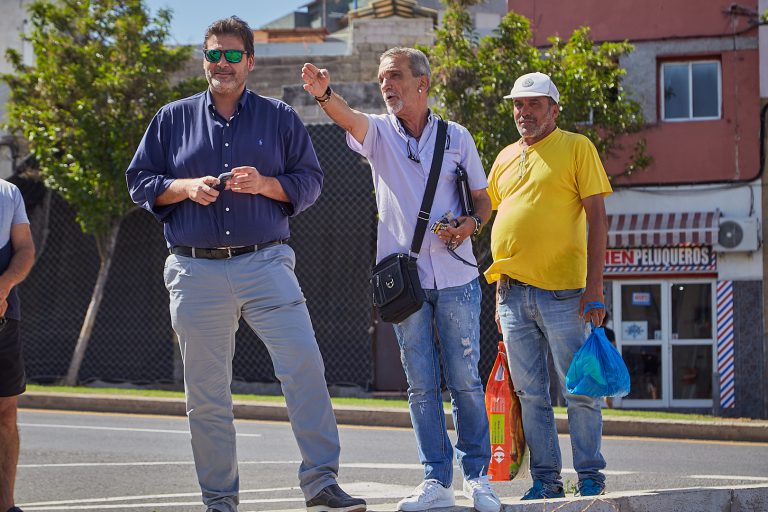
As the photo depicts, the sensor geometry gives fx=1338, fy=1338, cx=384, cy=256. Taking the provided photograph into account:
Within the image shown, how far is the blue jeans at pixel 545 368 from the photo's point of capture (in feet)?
22.0

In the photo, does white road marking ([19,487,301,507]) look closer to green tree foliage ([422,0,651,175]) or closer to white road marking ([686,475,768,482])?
white road marking ([686,475,768,482])

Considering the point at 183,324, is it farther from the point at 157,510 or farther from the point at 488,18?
the point at 488,18

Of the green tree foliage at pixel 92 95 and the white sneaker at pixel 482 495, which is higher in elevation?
the green tree foliage at pixel 92 95

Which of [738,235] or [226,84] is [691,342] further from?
[226,84]

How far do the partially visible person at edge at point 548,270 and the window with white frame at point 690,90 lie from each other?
1682 centimetres

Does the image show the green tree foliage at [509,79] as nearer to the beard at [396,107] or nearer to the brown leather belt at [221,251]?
the beard at [396,107]

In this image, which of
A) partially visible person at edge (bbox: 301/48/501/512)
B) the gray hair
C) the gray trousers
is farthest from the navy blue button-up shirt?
the gray hair

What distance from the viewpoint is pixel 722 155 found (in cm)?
2280

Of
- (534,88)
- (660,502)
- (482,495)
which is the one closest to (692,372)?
(534,88)

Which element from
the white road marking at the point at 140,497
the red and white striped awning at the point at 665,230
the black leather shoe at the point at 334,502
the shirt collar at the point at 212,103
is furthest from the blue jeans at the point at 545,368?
the red and white striped awning at the point at 665,230

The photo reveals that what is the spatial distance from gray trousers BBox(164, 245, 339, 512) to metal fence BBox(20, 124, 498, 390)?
15915mm

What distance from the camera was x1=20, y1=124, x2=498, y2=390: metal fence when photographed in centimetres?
2295

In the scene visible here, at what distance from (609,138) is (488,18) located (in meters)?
8.88

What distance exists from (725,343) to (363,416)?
8.75m
